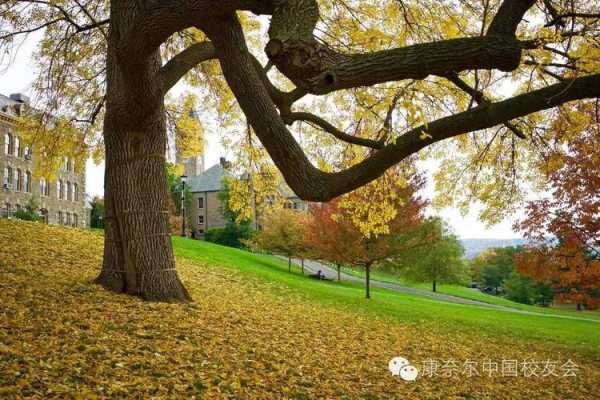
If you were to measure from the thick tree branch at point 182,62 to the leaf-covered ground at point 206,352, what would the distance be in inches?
138

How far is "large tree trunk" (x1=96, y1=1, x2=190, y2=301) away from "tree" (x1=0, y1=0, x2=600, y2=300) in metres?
0.02

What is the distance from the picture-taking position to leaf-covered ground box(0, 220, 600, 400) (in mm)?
4160

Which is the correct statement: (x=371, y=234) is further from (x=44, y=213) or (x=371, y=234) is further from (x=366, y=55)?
(x=44, y=213)

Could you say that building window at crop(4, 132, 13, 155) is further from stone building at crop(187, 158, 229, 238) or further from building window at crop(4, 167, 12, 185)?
stone building at crop(187, 158, 229, 238)

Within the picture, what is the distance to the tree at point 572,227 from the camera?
32.5 ft

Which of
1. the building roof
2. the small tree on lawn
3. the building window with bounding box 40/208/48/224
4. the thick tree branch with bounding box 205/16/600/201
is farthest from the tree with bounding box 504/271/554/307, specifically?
the thick tree branch with bounding box 205/16/600/201

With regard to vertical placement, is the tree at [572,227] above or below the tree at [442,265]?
above

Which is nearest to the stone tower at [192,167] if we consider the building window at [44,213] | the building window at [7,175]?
the building window at [44,213]

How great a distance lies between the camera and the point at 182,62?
24.5ft

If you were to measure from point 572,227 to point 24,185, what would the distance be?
141 feet

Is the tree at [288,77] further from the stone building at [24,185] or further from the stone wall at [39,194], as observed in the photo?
the stone building at [24,185]

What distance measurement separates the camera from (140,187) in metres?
7.46

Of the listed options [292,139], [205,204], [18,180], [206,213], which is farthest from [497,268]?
[292,139]

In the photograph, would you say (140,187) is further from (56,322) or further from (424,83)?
(424,83)
